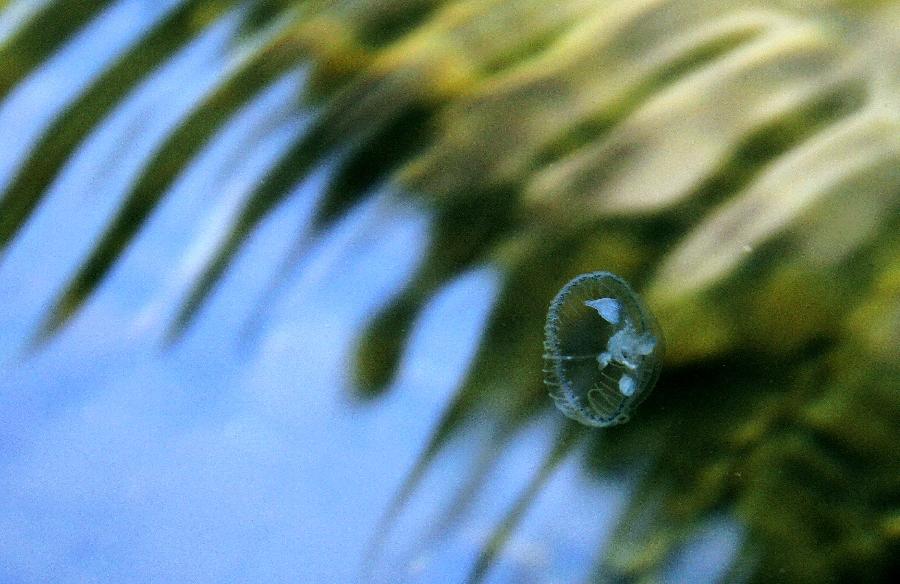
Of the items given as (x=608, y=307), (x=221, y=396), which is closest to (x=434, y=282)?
(x=608, y=307)

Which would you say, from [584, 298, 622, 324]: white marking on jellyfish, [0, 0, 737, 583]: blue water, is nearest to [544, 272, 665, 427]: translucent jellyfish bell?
[584, 298, 622, 324]: white marking on jellyfish

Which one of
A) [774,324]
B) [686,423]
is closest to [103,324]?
[686,423]

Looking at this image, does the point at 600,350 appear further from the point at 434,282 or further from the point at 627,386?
the point at 434,282

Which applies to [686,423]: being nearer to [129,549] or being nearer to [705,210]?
[705,210]

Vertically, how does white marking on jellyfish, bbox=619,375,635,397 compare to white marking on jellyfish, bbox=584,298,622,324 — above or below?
below

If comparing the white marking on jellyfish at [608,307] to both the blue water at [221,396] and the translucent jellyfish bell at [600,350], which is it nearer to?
the translucent jellyfish bell at [600,350]

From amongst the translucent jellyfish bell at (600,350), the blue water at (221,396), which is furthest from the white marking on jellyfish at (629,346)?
the blue water at (221,396)

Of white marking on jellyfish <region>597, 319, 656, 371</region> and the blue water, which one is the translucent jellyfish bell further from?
the blue water
